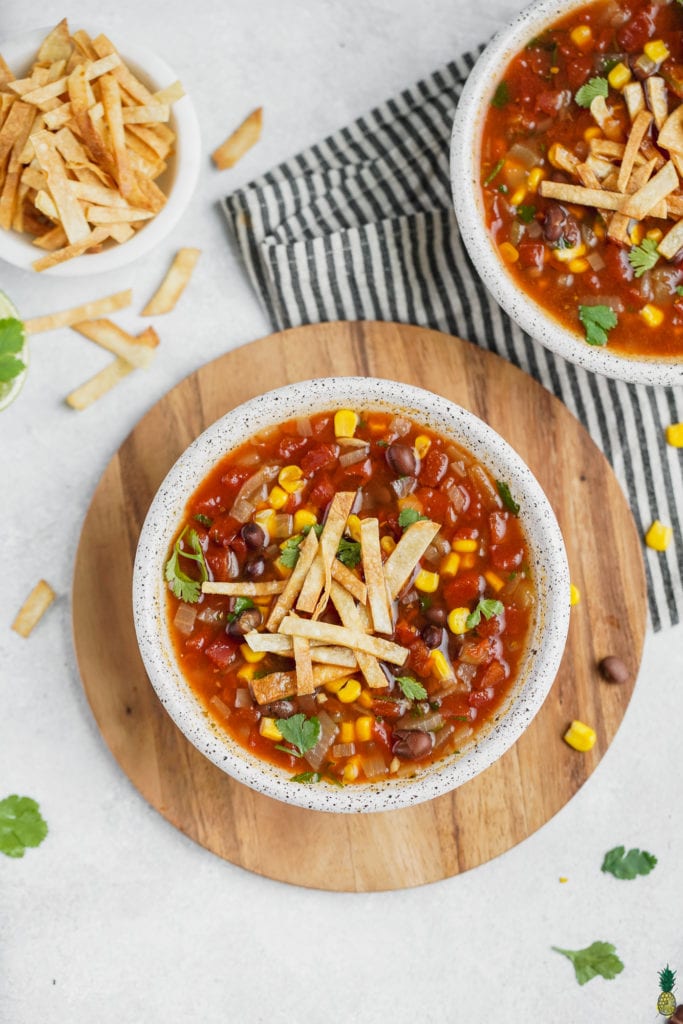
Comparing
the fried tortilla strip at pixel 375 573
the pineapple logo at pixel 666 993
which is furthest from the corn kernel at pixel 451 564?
the pineapple logo at pixel 666 993

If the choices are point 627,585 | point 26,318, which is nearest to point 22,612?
point 26,318

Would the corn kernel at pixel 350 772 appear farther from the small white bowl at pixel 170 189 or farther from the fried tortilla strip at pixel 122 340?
the small white bowl at pixel 170 189

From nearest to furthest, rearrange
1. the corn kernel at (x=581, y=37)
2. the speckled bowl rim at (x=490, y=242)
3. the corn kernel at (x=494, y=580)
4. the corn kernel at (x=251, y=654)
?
the corn kernel at (x=251, y=654), the corn kernel at (x=494, y=580), the speckled bowl rim at (x=490, y=242), the corn kernel at (x=581, y=37)

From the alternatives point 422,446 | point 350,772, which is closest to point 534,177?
point 422,446

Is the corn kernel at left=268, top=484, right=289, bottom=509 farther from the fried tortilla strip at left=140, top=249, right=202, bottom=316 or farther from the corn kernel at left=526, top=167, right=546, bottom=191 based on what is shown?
the corn kernel at left=526, top=167, right=546, bottom=191

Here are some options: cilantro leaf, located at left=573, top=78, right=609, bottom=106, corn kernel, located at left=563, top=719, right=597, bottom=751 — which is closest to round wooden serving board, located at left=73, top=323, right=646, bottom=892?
corn kernel, located at left=563, top=719, right=597, bottom=751

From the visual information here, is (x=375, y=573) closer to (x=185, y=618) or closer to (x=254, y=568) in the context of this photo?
(x=254, y=568)

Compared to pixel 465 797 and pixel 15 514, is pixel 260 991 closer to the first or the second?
pixel 465 797
